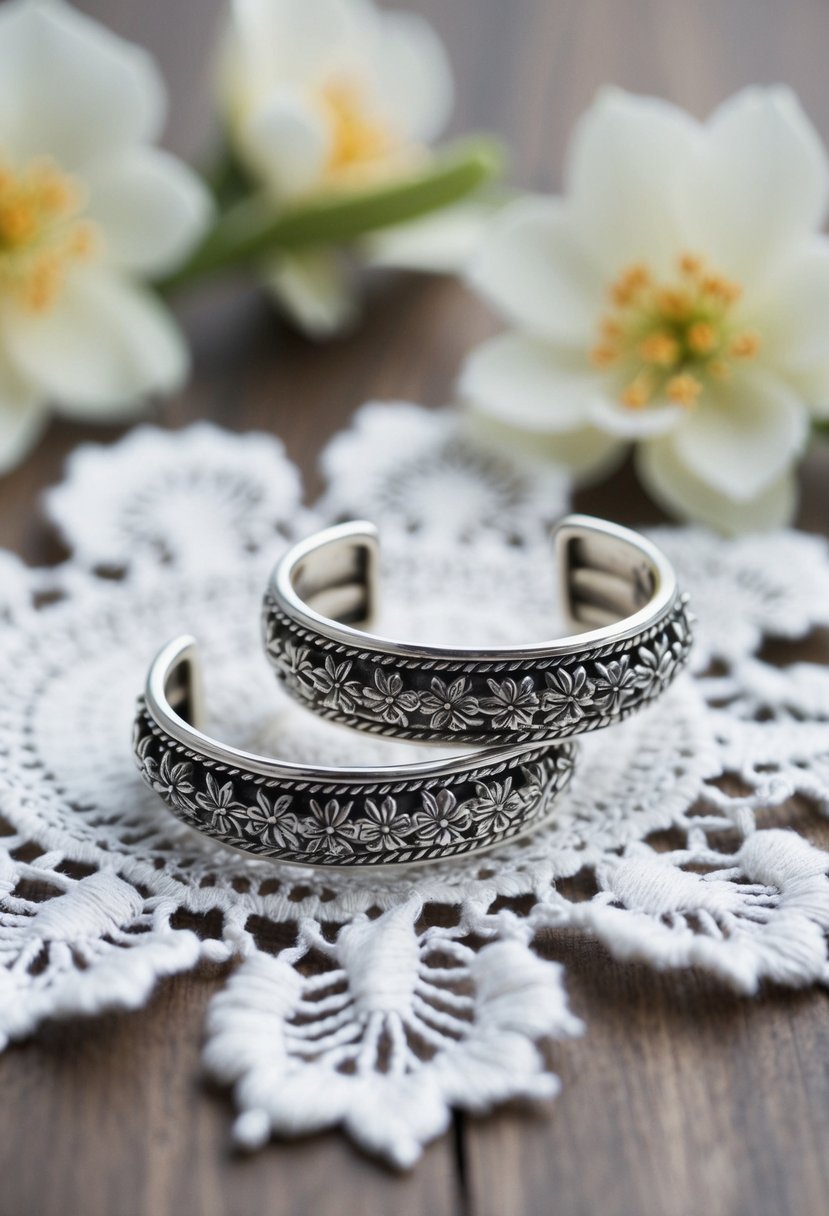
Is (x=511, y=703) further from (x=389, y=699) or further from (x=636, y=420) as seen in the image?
(x=636, y=420)

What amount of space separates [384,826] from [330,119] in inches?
21.4

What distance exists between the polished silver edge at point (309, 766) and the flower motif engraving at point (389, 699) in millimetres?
21

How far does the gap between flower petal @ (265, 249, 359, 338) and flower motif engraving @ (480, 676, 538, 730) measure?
0.47 m

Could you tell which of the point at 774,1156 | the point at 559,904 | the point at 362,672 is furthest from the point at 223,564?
the point at 774,1156

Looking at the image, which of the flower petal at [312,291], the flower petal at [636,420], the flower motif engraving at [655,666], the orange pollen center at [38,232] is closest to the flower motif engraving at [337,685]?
the flower motif engraving at [655,666]

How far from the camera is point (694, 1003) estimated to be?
44 centimetres

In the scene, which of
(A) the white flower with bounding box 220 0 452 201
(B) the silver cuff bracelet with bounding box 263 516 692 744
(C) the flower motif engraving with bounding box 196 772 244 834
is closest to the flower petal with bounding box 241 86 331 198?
(A) the white flower with bounding box 220 0 452 201

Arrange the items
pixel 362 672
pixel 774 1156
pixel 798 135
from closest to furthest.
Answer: pixel 774 1156 → pixel 362 672 → pixel 798 135

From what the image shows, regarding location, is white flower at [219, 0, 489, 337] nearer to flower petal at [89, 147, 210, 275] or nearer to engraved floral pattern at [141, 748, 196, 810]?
flower petal at [89, 147, 210, 275]

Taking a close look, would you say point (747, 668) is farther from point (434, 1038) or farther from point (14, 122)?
point (14, 122)

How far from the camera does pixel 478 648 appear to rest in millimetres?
496

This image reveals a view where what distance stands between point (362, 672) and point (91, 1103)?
0.60 feet

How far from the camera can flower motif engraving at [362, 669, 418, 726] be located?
509 millimetres

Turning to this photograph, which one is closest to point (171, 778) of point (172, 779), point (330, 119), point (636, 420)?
point (172, 779)
